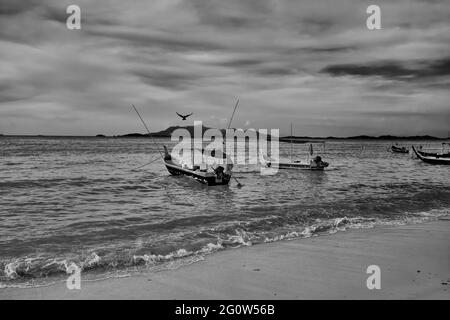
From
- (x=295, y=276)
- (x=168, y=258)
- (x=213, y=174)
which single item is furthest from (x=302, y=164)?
(x=295, y=276)

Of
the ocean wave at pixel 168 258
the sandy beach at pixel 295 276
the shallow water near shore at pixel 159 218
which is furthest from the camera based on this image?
the shallow water near shore at pixel 159 218

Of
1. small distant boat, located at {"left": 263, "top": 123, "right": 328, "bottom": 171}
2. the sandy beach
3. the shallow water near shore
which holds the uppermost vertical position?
small distant boat, located at {"left": 263, "top": 123, "right": 328, "bottom": 171}

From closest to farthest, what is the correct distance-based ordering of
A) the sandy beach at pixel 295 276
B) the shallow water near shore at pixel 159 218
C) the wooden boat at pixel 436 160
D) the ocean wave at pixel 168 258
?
the sandy beach at pixel 295 276, the ocean wave at pixel 168 258, the shallow water near shore at pixel 159 218, the wooden boat at pixel 436 160

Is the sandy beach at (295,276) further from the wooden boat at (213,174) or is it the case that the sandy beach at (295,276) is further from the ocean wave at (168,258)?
the wooden boat at (213,174)

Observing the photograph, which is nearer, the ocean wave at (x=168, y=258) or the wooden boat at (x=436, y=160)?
the ocean wave at (x=168, y=258)

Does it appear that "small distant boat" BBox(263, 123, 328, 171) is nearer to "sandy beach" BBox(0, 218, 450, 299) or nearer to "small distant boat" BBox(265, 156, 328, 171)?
"small distant boat" BBox(265, 156, 328, 171)

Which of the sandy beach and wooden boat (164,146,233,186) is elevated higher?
wooden boat (164,146,233,186)

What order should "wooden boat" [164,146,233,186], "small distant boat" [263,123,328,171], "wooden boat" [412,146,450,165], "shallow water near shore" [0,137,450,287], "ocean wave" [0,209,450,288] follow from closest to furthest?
"ocean wave" [0,209,450,288], "shallow water near shore" [0,137,450,287], "wooden boat" [164,146,233,186], "small distant boat" [263,123,328,171], "wooden boat" [412,146,450,165]

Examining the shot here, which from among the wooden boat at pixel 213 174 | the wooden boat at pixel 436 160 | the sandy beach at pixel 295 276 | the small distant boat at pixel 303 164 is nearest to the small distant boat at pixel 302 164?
the small distant boat at pixel 303 164

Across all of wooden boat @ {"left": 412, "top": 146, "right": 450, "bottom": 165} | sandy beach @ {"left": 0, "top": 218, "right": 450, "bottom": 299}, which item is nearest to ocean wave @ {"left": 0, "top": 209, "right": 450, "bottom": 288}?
sandy beach @ {"left": 0, "top": 218, "right": 450, "bottom": 299}

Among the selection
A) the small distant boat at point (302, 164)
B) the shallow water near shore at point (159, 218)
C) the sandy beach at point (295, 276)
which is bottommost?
the shallow water near shore at point (159, 218)

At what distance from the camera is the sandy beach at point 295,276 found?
6336 millimetres

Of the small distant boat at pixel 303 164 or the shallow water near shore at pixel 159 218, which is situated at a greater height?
the small distant boat at pixel 303 164

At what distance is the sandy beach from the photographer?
6336 millimetres
